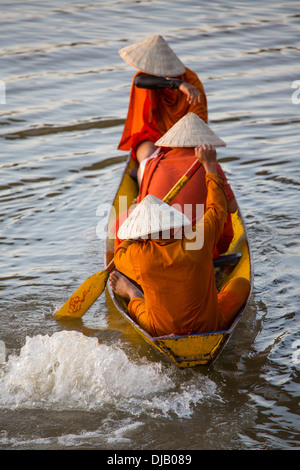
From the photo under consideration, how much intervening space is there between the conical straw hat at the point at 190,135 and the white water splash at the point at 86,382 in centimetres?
137

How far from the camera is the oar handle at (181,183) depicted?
390cm

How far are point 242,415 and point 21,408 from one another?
1.21 meters

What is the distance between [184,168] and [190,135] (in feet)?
0.71

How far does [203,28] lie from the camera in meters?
12.0

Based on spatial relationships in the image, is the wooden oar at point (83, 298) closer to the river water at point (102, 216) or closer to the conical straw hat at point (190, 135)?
the river water at point (102, 216)

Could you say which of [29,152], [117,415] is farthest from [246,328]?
A: [29,152]

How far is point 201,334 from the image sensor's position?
3.53 metres

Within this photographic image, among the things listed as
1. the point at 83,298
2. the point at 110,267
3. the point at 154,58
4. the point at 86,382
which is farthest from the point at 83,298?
the point at 154,58
